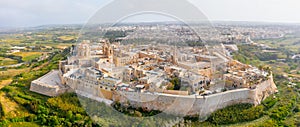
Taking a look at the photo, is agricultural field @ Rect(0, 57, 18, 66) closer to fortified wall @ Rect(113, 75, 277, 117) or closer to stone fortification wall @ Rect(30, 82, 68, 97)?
stone fortification wall @ Rect(30, 82, 68, 97)

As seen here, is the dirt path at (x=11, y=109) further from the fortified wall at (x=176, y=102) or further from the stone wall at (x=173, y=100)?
the fortified wall at (x=176, y=102)

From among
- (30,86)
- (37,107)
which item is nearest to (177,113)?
(37,107)

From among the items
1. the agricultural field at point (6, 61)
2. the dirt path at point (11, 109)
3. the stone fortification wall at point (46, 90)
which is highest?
the stone fortification wall at point (46, 90)

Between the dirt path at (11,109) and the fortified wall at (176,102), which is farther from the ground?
the fortified wall at (176,102)

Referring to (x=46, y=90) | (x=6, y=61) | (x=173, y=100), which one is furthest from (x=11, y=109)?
(x=6, y=61)

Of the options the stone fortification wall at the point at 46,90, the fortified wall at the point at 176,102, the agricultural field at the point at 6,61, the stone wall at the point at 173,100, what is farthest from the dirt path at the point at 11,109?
the agricultural field at the point at 6,61

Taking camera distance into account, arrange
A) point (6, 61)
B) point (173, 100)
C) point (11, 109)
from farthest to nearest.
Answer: point (6, 61)
point (11, 109)
point (173, 100)

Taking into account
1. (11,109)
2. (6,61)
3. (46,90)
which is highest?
(46,90)

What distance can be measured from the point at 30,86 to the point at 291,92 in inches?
281

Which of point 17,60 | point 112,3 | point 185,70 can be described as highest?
point 112,3

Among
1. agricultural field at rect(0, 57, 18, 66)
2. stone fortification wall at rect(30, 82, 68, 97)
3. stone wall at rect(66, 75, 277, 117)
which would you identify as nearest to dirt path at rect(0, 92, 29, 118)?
stone fortification wall at rect(30, 82, 68, 97)

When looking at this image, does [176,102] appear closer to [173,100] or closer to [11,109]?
[173,100]

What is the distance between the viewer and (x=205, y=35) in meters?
15.0

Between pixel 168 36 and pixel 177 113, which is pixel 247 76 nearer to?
pixel 177 113
